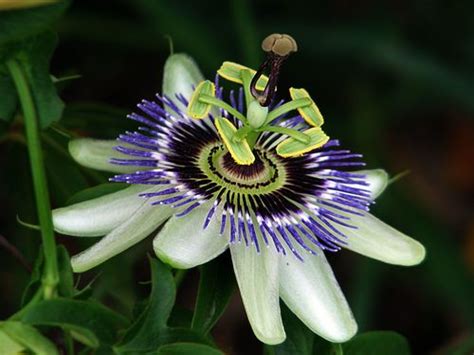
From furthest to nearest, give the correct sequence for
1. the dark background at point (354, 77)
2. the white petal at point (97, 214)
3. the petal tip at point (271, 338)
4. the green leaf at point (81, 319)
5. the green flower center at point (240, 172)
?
the dark background at point (354, 77), the green flower center at point (240, 172), the white petal at point (97, 214), the petal tip at point (271, 338), the green leaf at point (81, 319)

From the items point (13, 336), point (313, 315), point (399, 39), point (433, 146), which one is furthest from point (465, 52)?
point (13, 336)

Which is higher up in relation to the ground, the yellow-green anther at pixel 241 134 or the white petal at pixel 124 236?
the yellow-green anther at pixel 241 134

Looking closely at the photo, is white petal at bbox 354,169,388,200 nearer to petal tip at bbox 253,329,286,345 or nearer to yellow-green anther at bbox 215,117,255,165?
yellow-green anther at bbox 215,117,255,165

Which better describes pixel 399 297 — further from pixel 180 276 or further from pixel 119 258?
pixel 180 276

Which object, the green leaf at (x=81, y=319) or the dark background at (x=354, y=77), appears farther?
the dark background at (x=354, y=77)

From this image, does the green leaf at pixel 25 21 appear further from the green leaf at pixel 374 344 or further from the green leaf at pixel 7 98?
the green leaf at pixel 374 344

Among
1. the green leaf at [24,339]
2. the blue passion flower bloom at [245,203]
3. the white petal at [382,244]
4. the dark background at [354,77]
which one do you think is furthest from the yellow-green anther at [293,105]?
the dark background at [354,77]

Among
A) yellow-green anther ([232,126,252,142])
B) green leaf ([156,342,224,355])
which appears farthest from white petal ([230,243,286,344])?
yellow-green anther ([232,126,252,142])

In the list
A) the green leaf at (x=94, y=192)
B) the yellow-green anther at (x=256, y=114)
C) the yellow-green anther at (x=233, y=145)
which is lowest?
the green leaf at (x=94, y=192)

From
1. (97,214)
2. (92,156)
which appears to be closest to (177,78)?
(92,156)
